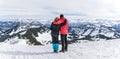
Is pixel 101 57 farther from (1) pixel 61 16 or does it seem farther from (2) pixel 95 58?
(1) pixel 61 16

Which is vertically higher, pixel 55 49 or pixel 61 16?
pixel 61 16

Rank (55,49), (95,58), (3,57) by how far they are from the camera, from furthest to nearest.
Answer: (55,49)
(3,57)
(95,58)

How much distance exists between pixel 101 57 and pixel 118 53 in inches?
69.7

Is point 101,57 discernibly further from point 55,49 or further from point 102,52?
point 55,49

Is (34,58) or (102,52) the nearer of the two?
(34,58)

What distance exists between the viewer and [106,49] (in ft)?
74.5

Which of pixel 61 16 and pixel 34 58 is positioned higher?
pixel 61 16

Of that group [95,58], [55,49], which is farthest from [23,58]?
[95,58]

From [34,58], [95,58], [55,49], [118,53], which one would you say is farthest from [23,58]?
[118,53]

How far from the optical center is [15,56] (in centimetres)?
2086

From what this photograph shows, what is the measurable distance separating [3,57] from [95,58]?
600 centimetres

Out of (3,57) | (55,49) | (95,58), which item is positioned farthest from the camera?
(55,49)

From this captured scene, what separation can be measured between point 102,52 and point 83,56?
1994 mm

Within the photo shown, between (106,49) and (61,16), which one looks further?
(106,49)
